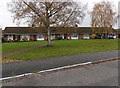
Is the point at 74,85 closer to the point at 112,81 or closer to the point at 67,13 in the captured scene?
the point at 112,81

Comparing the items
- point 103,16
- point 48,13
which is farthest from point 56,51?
point 103,16

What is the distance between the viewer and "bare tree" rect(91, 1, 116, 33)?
2585 centimetres

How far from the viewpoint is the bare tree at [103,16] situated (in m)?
25.9

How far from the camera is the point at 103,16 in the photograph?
26594 millimetres

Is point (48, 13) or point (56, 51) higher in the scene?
point (48, 13)

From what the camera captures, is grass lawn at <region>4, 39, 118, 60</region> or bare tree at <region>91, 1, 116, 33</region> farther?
bare tree at <region>91, 1, 116, 33</region>

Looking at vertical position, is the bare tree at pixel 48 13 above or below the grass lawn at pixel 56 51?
above

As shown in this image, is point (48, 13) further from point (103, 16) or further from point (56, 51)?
point (103, 16)

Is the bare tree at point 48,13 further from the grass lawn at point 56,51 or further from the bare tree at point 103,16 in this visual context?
the bare tree at point 103,16

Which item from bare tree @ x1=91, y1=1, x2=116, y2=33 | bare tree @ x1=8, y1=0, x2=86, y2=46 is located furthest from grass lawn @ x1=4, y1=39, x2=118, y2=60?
bare tree @ x1=91, y1=1, x2=116, y2=33

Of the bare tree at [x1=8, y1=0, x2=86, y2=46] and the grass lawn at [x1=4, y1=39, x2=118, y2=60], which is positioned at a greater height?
the bare tree at [x1=8, y1=0, x2=86, y2=46]

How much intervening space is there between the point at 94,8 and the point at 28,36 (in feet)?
74.7

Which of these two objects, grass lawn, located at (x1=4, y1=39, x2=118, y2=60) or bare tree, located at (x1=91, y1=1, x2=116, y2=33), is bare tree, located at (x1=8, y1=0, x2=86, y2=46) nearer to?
grass lawn, located at (x1=4, y1=39, x2=118, y2=60)

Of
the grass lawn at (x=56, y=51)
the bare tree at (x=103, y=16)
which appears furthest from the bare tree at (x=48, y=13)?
the bare tree at (x=103, y=16)
